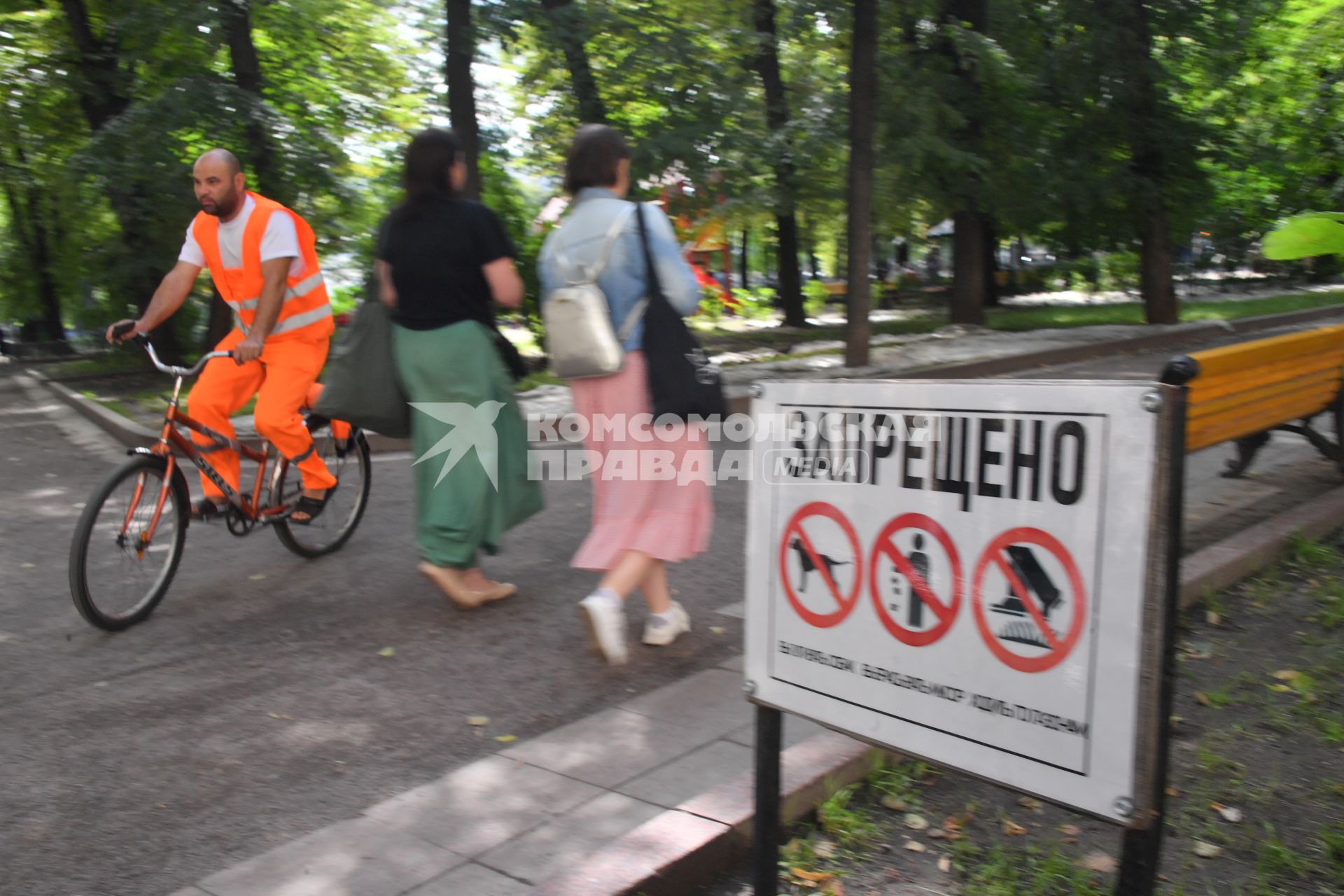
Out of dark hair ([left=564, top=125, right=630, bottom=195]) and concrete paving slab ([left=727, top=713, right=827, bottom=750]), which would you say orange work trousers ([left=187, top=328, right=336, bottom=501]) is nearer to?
dark hair ([left=564, top=125, right=630, bottom=195])

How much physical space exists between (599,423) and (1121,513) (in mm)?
2718

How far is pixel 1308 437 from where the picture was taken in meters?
7.07

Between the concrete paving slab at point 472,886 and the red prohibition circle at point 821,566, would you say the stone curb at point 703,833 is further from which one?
the red prohibition circle at point 821,566


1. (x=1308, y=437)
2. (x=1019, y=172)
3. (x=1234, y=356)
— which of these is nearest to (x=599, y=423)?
(x=1234, y=356)

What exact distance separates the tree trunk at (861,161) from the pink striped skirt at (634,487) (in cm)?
912

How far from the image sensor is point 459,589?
5.08m

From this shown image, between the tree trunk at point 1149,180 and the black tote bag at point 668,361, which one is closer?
the black tote bag at point 668,361

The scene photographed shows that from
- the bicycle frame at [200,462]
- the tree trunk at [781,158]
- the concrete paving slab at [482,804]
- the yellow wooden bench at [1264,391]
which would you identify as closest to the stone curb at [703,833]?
the concrete paving slab at [482,804]

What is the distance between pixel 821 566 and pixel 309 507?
3939 millimetres

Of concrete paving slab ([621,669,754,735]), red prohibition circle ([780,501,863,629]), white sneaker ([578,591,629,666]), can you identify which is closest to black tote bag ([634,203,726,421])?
white sneaker ([578,591,629,666])

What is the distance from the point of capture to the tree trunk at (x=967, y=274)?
A: 1920cm

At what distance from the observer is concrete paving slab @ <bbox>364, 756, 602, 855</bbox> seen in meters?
3.03

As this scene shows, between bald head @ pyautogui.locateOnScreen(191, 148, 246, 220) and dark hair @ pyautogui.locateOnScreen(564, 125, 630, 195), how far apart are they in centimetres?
161

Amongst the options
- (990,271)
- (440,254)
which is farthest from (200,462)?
(990,271)
